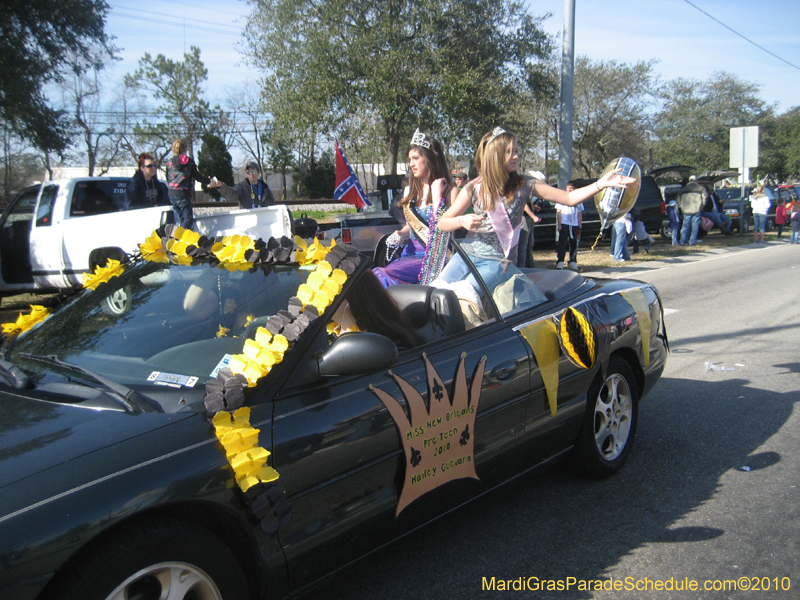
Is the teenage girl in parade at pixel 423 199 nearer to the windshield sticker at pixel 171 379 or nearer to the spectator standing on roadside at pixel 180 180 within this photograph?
the windshield sticker at pixel 171 379

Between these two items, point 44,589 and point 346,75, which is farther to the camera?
point 346,75

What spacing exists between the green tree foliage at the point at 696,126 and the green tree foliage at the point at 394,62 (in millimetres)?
30073

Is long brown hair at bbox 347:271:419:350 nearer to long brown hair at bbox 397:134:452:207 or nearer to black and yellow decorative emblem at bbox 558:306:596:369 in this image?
black and yellow decorative emblem at bbox 558:306:596:369

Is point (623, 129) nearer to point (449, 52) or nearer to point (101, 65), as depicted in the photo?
point (449, 52)

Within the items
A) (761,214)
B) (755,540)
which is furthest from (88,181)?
(761,214)

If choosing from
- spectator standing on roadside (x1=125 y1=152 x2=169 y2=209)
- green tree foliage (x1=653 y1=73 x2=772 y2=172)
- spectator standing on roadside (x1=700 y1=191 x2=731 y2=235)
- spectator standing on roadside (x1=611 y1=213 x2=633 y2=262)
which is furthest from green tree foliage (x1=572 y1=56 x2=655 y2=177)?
spectator standing on roadside (x1=125 y1=152 x2=169 y2=209)

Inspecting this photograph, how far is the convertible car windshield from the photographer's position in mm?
2527

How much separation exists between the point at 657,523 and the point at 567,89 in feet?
46.8

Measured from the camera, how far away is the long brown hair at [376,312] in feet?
9.29

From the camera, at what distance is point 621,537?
3182mm

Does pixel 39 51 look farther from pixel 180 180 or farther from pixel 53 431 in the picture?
pixel 53 431

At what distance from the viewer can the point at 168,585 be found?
76.4 inches

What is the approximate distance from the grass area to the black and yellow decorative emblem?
31.2 feet

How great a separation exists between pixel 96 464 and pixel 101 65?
1356cm
